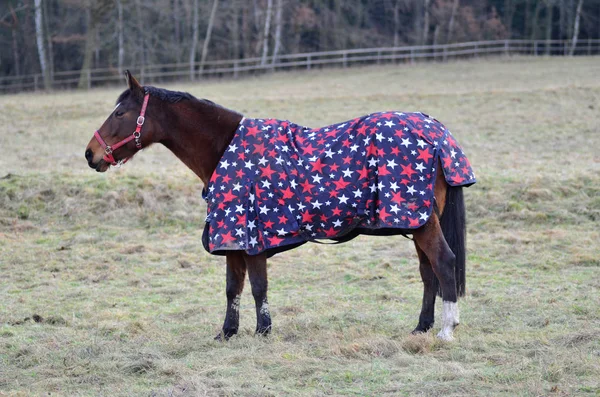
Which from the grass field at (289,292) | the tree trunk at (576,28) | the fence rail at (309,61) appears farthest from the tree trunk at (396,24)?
the grass field at (289,292)

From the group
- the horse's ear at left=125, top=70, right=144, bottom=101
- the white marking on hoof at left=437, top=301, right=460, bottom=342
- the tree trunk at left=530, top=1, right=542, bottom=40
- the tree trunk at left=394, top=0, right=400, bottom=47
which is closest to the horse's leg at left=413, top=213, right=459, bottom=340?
the white marking on hoof at left=437, top=301, right=460, bottom=342

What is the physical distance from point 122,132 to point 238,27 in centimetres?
3710

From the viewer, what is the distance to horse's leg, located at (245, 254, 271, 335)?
6.14 m

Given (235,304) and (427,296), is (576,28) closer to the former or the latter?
(427,296)

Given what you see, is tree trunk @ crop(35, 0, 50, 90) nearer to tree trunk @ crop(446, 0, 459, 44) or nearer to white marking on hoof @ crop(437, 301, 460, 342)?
tree trunk @ crop(446, 0, 459, 44)

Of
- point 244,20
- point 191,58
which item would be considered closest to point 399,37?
point 244,20

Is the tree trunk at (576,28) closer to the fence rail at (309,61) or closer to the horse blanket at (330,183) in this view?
the fence rail at (309,61)

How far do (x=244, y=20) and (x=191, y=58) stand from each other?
206 inches

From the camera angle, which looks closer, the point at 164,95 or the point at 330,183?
the point at 330,183

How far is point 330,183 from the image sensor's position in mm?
6031

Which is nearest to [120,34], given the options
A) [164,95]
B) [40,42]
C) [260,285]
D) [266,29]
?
[40,42]

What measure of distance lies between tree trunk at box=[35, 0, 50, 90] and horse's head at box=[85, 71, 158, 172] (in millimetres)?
30202

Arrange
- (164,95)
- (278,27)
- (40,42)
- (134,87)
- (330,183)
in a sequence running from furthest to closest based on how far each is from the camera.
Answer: (278,27), (40,42), (164,95), (134,87), (330,183)

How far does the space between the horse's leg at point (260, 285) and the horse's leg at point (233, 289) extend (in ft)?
0.60
